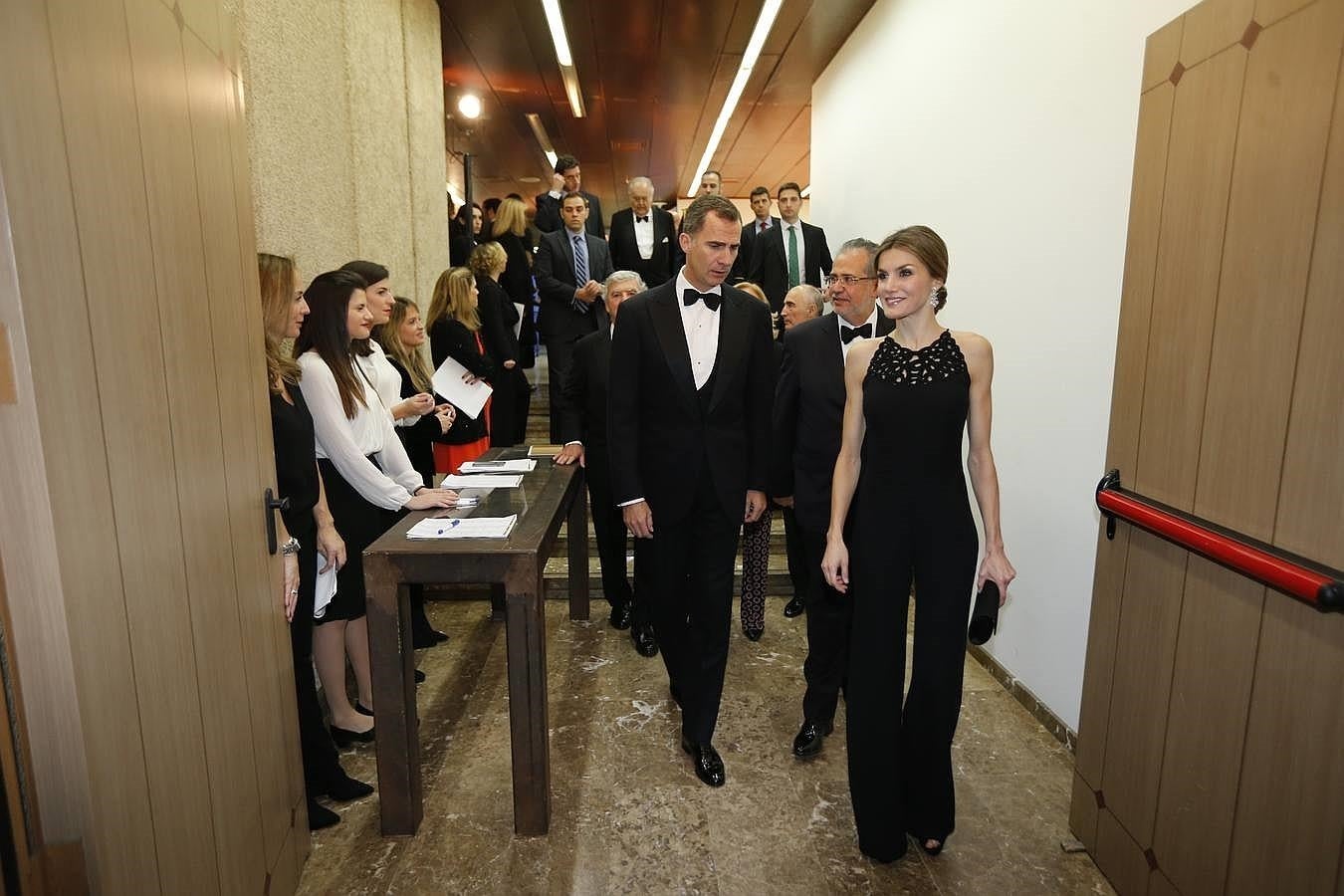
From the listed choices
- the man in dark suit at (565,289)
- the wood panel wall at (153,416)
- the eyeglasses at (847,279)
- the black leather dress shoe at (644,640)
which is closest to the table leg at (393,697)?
the wood panel wall at (153,416)

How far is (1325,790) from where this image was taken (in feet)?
4.48

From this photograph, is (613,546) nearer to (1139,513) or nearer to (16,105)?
(1139,513)

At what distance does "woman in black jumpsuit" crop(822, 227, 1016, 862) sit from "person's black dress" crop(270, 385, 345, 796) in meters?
1.53

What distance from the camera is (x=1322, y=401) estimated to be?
4.49 feet

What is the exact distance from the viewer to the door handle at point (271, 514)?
6.23 feet

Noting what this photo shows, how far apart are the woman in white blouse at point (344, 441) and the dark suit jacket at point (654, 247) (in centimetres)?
331

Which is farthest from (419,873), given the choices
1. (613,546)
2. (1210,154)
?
(1210,154)

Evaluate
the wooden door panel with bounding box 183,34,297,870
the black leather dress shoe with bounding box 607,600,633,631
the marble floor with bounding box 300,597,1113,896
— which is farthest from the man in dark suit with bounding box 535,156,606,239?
the wooden door panel with bounding box 183,34,297,870

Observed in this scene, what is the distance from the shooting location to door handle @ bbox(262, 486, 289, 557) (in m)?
1.90

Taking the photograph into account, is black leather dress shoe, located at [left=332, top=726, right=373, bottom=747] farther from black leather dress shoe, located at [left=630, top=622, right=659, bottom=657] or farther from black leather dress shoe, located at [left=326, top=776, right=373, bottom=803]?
black leather dress shoe, located at [left=630, top=622, right=659, bottom=657]

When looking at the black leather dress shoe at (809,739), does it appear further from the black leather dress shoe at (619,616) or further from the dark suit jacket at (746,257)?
the dark suit jacket at (746,257)

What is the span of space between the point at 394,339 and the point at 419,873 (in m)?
2.27

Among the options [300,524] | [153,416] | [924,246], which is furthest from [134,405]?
[924,246]

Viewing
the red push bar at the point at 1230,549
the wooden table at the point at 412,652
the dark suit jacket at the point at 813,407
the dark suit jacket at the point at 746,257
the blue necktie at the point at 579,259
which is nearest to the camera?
the red push bar at the point at 1230,549
